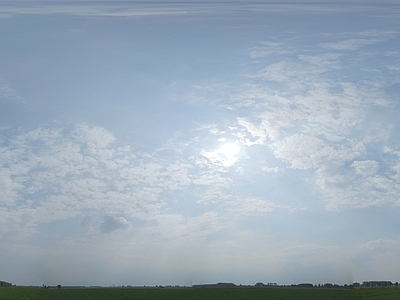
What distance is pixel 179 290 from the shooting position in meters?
63.1

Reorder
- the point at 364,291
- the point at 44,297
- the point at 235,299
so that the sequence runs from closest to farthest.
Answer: the point at 235,299 → the point at 364,291 → the point at 44,297

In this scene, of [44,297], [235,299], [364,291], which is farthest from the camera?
[44,297]

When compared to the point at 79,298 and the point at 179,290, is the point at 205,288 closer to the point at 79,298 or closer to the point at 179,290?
the point at 179,290

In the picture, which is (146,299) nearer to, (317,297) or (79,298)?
(79,298)

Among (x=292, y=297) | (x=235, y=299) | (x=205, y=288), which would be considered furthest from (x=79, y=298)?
(x=292, y=297)

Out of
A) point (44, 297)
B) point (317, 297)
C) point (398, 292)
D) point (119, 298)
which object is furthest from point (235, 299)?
point (44, 297)

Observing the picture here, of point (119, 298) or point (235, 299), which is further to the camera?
point (119, 298)

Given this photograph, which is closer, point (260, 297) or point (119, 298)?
point (260, 297)

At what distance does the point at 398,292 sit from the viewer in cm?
5653

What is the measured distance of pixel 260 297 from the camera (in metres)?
55.8

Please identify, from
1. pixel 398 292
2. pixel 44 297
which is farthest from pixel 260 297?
pixel 44 297

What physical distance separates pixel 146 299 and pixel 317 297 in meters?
19.5

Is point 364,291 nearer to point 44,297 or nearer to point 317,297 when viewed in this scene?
point 317,297

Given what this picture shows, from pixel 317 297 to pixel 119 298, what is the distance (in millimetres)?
23829
